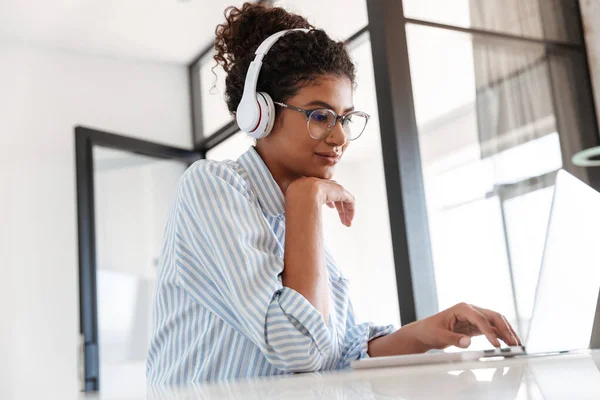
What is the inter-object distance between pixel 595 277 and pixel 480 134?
1501mm

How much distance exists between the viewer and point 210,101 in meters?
4.25

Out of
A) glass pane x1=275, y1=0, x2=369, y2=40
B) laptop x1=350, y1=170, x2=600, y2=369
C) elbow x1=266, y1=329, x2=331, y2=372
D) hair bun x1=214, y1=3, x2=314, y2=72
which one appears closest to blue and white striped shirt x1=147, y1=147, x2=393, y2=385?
elbow x1=266, y1=329, x2=331, y2=372

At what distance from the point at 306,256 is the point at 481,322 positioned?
0.28 m

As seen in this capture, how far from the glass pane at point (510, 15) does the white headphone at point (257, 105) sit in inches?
50.0

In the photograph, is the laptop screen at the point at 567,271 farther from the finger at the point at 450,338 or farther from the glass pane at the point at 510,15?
the glass pane at the point at 510,15

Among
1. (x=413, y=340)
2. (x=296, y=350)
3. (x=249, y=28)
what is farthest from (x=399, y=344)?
(x=249, y=28)

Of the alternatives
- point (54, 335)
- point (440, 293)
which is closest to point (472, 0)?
point (440, 293)

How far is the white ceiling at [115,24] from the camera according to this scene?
3.54m

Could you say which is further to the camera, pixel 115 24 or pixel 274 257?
pixel 115 24

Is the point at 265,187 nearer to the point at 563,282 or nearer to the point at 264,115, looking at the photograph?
the point at 264,115

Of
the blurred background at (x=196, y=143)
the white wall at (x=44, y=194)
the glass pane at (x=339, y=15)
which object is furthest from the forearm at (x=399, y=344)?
the white wall at (x=44, y=194)

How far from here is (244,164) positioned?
3.86 feet

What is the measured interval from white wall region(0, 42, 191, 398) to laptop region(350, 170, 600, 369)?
318 cm

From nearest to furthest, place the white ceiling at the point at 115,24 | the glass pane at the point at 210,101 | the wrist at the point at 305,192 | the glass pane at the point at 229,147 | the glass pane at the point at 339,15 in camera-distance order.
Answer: the wrist at the point at 305,192, the glass pane at the point at 339,15, the white ceiling at the point at 115,24, the glass pane at the point at 210,101, the glass pane at the point at 229,147
